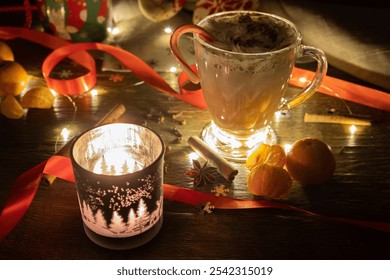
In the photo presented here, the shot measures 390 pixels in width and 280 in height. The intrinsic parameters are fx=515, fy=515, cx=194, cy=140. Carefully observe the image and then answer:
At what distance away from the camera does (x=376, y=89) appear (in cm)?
102

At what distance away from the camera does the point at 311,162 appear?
2.51 ft

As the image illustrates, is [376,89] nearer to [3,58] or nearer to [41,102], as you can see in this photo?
[41,102]

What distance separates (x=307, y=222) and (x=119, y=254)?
0.87 feet

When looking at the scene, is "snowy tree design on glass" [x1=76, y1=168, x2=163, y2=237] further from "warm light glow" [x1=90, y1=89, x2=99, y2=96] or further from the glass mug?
"warm light glow" [x1=90, y1=89, x2=99, y2=96]

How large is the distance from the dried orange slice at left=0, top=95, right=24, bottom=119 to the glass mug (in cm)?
31

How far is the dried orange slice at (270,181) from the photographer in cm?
74

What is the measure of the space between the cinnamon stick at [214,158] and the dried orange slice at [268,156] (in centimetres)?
4

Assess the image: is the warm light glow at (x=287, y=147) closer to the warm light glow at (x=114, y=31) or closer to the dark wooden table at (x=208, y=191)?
the dark wooden table at (x=208, y=191)

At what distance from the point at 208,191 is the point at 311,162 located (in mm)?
160

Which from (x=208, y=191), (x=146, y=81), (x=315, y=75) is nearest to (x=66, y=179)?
(x=208, y=191)

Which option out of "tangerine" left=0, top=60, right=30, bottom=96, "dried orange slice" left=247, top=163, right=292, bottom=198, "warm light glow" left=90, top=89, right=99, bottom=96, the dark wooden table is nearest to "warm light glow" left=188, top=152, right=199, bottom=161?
the dark wooden table

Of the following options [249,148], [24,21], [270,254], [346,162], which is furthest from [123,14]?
[270,254]

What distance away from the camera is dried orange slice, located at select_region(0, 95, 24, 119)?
0.92 metres

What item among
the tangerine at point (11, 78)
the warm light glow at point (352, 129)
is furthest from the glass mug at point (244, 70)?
the tangerine at point (11, 78)
